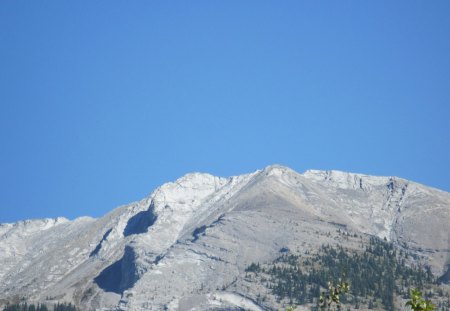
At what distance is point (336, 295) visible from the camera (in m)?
63.1

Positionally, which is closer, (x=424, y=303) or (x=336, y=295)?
(x=424, y=303)

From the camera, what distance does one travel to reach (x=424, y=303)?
58.4m

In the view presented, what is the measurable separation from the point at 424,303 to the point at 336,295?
24.7 ft
